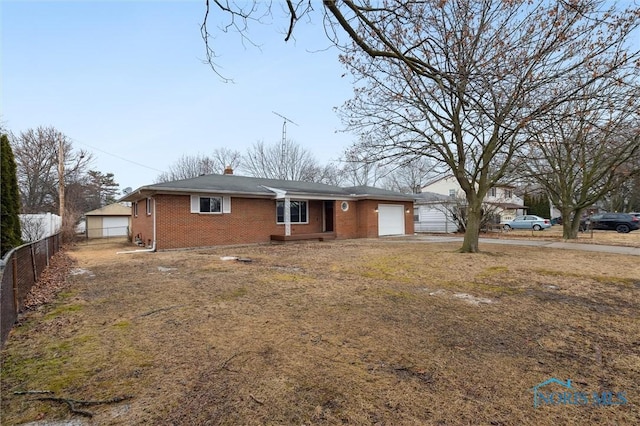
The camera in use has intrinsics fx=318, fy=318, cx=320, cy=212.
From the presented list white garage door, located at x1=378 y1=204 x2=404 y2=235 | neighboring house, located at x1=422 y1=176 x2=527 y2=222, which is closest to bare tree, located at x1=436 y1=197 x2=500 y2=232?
white garage door, located at x1=378 y1=204 x2=404 y2=235

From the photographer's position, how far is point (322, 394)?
8.33 feet

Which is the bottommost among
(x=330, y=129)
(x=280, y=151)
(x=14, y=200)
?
(x=14, y=200)

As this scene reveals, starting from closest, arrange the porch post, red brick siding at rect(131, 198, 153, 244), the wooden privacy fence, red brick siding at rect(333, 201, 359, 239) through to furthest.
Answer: the wooden privacy fence < red brick siding at rect(131, 198, 153, 244) < the porch post < red brick siding at rect(333, 201, 359, 239)

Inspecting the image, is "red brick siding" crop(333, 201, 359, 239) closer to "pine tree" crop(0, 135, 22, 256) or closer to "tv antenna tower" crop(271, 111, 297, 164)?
"tv antenna tower" crop(271, 111, 297, 164)

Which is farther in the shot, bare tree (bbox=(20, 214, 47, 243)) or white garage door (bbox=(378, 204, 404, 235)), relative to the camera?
white garage door (bbox=(378, 204, 404, 235))

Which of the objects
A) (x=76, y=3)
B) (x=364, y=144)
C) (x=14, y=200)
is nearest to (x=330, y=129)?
(x=364, y=144)

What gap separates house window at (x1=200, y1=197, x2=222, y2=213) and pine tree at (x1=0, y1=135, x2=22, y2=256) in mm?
6041

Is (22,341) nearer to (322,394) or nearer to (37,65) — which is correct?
(322,394)

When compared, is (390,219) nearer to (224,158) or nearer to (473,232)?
(473,232)

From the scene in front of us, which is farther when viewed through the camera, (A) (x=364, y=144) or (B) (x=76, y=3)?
(A) (x=364, y=144)

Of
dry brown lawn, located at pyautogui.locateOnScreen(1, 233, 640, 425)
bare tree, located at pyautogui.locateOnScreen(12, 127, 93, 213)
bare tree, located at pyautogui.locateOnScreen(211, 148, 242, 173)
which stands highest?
bare tree, located at pyautogui.locateOnScreen(211, 148, 242, 173)

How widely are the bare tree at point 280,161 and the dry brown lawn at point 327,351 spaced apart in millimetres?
30959

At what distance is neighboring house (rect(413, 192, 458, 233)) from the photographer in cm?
2645

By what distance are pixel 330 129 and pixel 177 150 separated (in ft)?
109
